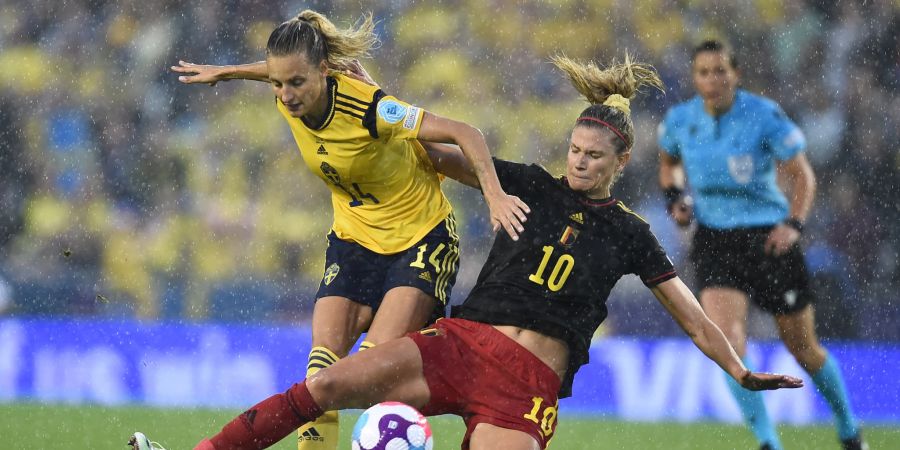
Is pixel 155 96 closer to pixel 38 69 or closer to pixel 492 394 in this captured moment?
pixel 38 69

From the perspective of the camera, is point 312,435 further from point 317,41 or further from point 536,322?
point 317,41

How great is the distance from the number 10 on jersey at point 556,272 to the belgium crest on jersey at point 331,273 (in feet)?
2.76

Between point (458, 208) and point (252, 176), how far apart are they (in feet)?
6.03

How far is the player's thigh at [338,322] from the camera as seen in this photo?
462 cm

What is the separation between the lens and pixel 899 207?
10.3 metres

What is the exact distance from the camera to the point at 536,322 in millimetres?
4348

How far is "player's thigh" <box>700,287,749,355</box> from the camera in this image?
6254 millimetres

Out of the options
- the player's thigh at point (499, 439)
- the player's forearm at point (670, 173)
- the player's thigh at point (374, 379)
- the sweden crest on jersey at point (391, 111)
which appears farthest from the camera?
the player's forearm at point (670, 173)

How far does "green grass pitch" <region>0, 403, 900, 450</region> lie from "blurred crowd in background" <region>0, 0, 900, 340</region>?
2151mm

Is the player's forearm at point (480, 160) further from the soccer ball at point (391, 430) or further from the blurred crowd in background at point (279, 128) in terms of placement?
the blurred crowd in background at point (279, 128)

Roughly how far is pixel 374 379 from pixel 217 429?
315 centimetres

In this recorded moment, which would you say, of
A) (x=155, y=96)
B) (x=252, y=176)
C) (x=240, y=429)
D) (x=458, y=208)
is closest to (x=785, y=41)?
(x=458, y=208)

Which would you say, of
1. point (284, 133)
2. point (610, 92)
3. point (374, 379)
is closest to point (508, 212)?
point (374, 379)

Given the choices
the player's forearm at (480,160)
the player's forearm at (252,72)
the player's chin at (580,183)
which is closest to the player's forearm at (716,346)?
the player's chin at (580,183)
